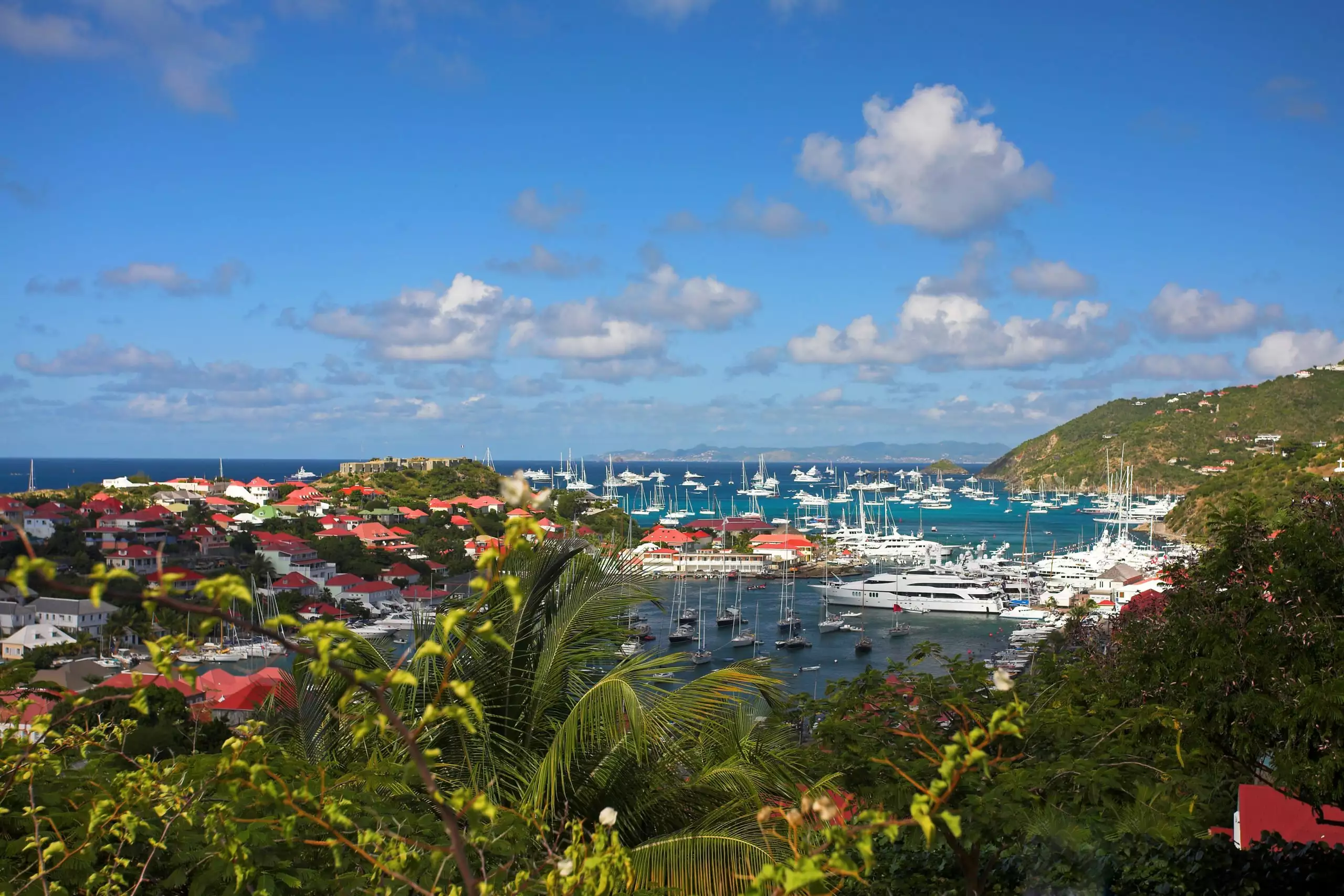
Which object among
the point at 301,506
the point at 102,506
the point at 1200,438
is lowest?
the point at 301,506

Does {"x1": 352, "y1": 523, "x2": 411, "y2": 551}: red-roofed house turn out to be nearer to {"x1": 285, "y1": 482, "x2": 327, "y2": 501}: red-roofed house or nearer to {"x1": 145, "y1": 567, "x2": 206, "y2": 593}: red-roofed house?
{"x1": 285, "y1": 482, "x2": 327, "y2": 501}: red-roofed house

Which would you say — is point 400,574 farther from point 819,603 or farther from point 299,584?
point 819,603

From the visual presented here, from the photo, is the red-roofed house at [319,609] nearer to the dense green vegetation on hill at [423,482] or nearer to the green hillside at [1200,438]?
the dense green vegetation on hill at [423,482]

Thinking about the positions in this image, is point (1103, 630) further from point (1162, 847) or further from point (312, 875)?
point (312, 875)

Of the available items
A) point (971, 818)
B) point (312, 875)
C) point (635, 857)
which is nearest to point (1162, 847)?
point (971, 818)

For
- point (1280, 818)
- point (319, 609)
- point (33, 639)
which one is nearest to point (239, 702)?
point (33, 639)

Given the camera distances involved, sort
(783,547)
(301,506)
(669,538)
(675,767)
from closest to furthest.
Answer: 1. (675,767)
2. (783,547)
3. (669,538)
4. (301,506)

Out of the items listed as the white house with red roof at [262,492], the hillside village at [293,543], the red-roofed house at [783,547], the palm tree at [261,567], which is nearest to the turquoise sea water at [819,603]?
the hillside village at [293,543]

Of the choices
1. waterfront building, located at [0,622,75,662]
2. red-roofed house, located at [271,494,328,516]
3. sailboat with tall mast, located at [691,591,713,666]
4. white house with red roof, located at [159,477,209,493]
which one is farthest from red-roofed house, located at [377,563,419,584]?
white house with red roof, located at [159,477,209,493]
